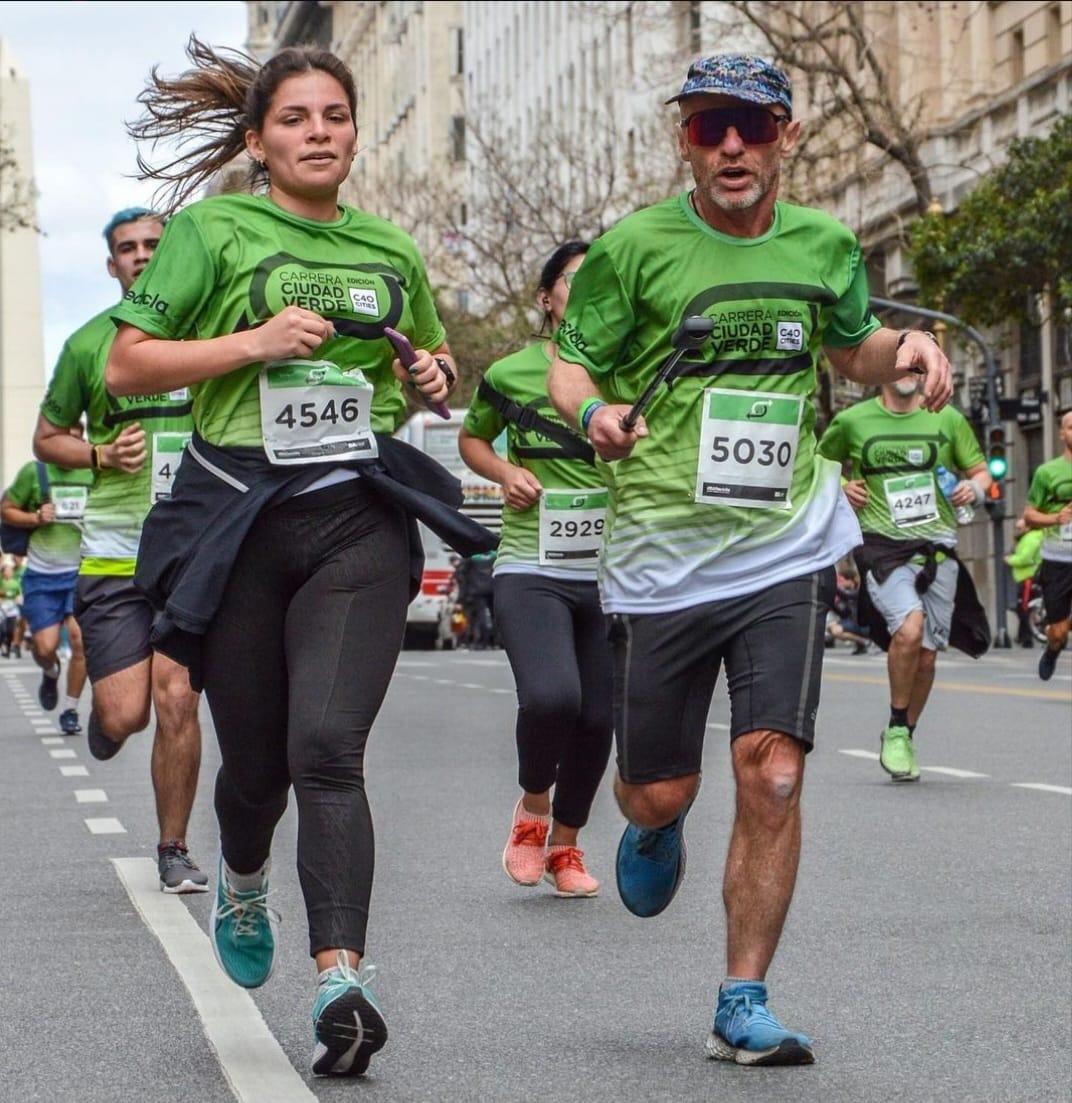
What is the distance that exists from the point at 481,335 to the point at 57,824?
157 ft

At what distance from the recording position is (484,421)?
28.8ft

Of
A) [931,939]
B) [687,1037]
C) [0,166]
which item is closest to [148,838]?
[931,939]

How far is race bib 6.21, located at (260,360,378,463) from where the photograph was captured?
218 inches

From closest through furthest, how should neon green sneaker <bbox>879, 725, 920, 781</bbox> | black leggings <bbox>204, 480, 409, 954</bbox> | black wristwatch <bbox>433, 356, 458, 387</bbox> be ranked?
1. black leggings <bbox>204, 480, 409, 954</bbox>
2. black wristwatch <bbox>433, 356, 458, 387</bbox>
3. neon green sneaker <bbox>879, 725, 920, 781</bbox>

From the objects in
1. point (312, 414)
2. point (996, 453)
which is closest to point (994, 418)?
point (996, 453)

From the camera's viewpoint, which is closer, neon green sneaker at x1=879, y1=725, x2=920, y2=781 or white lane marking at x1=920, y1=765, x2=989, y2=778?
neon green sneaker at x1=879, y1=725, x2=920, y2=781

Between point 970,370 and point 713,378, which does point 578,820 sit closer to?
point 713,378

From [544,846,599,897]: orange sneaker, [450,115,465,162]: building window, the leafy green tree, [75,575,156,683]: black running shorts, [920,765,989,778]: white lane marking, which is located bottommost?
[920,765,989,778]: white lane marking

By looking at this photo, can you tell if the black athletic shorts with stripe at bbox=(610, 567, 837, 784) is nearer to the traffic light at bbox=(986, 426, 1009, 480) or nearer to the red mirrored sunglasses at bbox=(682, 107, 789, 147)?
the red mirrored sunglasses at bbox=(682, 107, 789, 147)

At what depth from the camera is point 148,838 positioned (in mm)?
10273

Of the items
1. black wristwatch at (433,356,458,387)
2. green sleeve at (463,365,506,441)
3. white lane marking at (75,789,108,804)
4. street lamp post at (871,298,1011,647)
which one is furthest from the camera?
street lamp post at (871,298,1011,647)

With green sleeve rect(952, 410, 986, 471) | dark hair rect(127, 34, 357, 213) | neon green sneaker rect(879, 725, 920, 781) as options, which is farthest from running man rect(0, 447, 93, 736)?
dark hair rect(127, 34, 357, 213)

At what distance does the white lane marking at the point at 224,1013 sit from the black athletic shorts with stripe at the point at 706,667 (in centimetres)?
98

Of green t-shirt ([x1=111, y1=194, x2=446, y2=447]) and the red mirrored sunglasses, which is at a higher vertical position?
the red mirrored sunglasses
